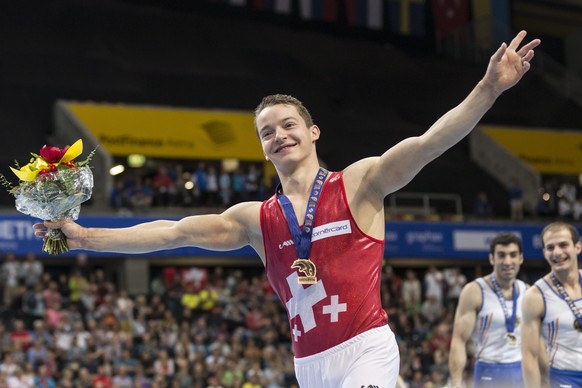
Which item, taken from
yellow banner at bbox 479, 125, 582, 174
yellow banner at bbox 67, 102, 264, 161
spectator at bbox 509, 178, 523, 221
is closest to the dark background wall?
yellow banner at bbox 479, 125, 582, 174

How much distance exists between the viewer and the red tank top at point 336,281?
5.42m

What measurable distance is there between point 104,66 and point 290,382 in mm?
17365

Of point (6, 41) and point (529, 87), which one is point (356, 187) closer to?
point (6, 41)

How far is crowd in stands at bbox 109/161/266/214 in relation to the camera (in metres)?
27.1

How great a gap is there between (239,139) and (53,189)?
2656cm

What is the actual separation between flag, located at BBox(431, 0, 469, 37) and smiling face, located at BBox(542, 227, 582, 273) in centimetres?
3641

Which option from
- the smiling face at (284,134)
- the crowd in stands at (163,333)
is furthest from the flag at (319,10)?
the smiling face at (284,134)

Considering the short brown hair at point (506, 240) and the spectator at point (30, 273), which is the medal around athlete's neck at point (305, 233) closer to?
the short brown hair at point (506, 240)

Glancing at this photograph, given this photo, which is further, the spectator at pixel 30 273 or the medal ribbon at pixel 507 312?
the spectator at pixel 30 273

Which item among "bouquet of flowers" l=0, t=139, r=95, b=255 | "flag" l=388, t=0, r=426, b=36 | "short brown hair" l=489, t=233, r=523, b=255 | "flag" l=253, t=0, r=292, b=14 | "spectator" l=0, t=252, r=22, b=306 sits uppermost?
"flag" l=388, t=0, r=426, b=36

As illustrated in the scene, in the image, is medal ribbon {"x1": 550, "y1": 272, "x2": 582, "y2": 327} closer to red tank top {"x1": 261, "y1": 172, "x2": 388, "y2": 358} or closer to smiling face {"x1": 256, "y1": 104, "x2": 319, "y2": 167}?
red tank top {"x1": 261, "y1": 172, "x2": 388, "y2": 358}

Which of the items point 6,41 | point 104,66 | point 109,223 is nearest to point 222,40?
point 104,66

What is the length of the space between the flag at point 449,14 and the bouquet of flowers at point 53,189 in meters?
39.4

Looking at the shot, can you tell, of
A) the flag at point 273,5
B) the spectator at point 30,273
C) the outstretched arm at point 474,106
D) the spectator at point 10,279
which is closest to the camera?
the outstretched arm at point 474,106
